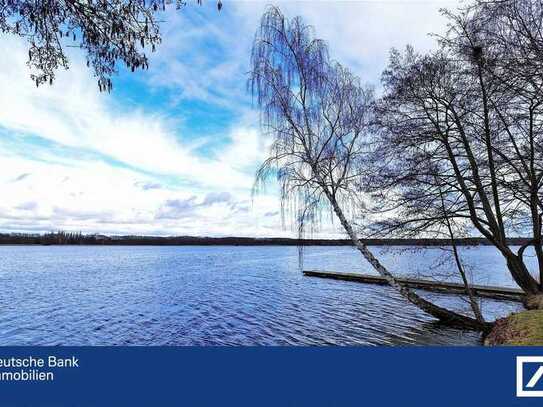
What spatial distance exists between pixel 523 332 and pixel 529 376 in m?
3.56

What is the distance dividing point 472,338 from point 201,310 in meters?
15.0

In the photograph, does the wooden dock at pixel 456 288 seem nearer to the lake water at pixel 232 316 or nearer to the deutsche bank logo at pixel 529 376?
the lake water at pixel 232 316

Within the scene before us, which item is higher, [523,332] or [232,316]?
[523,332]

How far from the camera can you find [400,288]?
41.9 ft

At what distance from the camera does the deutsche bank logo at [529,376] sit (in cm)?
502

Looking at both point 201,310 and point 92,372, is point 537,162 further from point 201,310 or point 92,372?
point 201,310

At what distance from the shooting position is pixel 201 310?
74.1ft

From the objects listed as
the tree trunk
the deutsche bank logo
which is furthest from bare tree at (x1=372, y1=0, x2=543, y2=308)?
the deutsche bank logo

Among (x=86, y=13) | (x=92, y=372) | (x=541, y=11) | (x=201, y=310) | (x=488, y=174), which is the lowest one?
(x=201, y=310)

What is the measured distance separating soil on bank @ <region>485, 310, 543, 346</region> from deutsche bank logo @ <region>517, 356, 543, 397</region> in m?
2.23

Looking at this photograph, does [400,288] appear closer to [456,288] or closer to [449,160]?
[449,160]

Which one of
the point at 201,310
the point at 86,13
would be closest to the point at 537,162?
the point at 86,13

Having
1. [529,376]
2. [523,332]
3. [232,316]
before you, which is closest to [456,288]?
[232,316]

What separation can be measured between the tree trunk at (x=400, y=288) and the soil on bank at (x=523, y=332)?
10.4 ft
